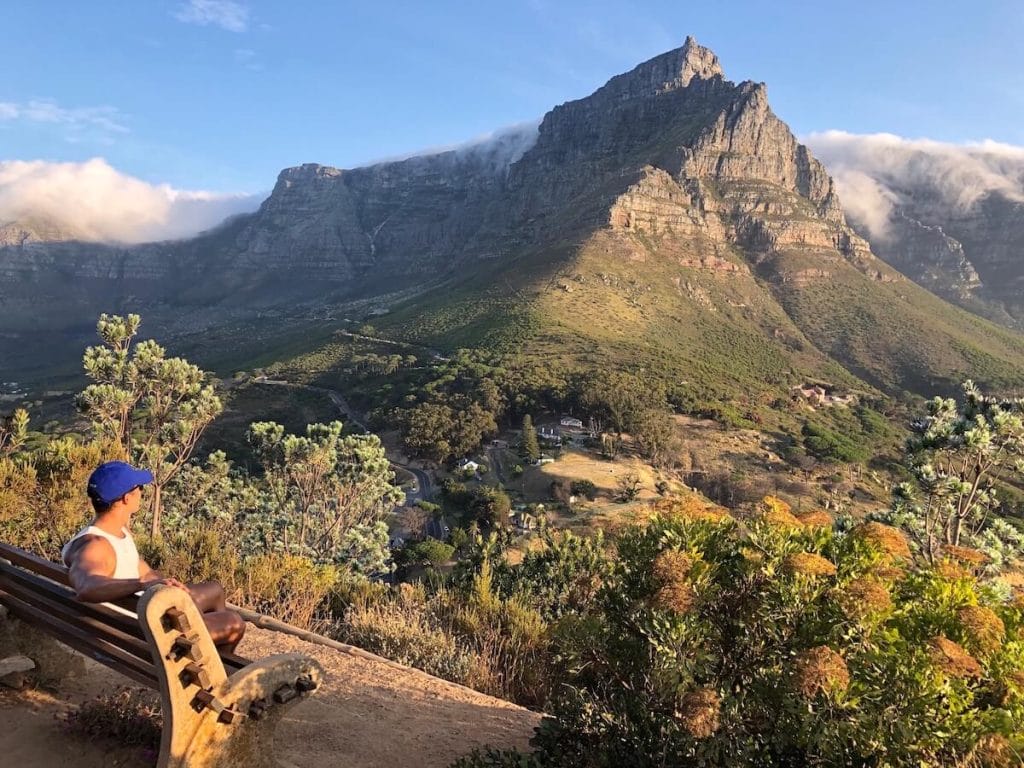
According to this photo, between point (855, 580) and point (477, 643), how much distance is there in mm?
4212

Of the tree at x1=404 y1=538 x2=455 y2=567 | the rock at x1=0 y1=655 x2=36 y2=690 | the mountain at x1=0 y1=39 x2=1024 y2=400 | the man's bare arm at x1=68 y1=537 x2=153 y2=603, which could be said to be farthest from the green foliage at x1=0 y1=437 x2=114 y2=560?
the mountain at x1=0 y1=39 x2=1024 y2=400

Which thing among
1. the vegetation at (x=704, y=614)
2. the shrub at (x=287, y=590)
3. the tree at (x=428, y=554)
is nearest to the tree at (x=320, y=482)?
the vegetation at (x=704, y=614)

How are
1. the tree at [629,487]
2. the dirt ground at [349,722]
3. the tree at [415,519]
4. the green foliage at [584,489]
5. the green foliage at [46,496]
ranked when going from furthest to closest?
the green foliage at [584,489], the tree at [629,487], the tree at [415,519], the green foliage at [46,496], the dirt ground at [349,722]

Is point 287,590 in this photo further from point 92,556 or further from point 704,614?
point 704,614

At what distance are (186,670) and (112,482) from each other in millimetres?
1157

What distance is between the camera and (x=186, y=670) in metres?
2.35

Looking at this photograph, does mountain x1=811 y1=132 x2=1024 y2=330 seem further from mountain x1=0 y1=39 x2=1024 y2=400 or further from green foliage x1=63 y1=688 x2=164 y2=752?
green foliage x1=63 y1=688 x2=164 y2=752

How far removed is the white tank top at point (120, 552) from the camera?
2.96 metres

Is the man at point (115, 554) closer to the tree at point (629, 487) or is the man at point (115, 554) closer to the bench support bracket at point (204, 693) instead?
the bench support bracket at point (204, 693)

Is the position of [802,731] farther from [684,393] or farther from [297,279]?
[297,279]

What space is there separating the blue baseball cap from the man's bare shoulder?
0.20 metres

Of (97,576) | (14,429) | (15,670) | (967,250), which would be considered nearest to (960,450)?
(97,576)

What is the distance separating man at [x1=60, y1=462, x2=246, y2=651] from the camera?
8.98ft

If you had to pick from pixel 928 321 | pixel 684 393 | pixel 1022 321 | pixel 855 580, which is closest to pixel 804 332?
pixel 928 321
